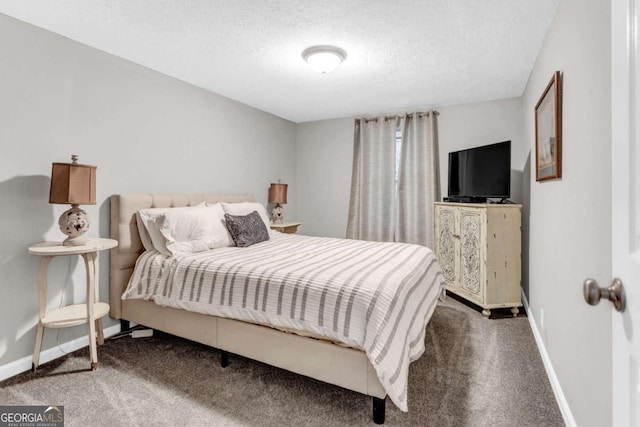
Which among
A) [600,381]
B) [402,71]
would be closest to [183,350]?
[600,381]

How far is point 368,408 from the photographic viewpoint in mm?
1778

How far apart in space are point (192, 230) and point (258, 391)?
1433 millimetres

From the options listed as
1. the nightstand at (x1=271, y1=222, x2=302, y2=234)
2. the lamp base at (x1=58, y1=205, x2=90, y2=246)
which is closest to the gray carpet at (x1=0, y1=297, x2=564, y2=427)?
the lamp base at (x1=58, y1=205, x2=90, y2=246)

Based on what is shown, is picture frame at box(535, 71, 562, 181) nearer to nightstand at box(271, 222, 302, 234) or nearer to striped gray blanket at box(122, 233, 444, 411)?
striped gray blanket at box(122, 233, 444, 411)

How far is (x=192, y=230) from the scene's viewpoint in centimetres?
278

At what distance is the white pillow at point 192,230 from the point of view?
103 inches

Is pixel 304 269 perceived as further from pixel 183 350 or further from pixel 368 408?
pixel 183 350

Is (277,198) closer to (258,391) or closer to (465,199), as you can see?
(465,199)

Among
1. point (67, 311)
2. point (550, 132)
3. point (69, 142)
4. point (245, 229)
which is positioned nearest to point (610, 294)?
point (550, 132)

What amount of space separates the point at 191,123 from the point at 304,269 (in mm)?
2253

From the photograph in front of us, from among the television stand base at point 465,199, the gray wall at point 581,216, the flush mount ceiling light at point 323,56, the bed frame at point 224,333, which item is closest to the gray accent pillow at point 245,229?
the bed frame at point 224,333
